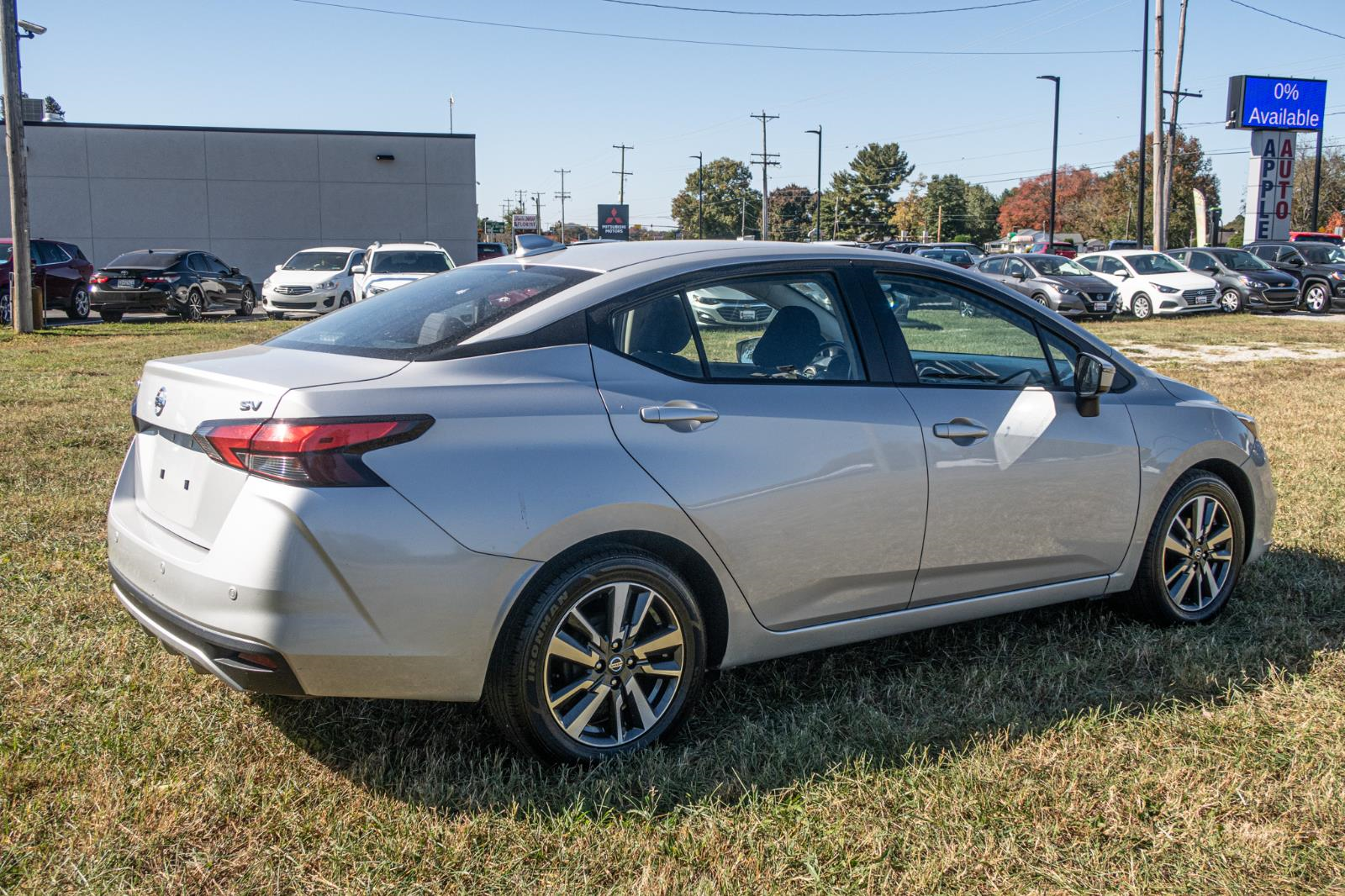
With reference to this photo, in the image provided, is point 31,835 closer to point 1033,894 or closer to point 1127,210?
point 1033,894

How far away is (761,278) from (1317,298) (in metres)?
28.2

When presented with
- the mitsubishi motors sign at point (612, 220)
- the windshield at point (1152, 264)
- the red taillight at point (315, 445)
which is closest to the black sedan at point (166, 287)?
the windshield at point (1152, 264)

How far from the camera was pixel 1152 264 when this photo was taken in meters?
26.6

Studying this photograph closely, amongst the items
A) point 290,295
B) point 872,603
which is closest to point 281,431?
point 872,603

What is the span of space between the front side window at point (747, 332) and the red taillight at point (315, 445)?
801 millimetres

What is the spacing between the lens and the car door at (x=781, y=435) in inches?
130

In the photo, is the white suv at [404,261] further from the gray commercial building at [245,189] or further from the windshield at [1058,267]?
the gray commercial building at [245,189]

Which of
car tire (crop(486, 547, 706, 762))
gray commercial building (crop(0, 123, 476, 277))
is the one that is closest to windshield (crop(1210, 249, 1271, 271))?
gray commercial building (crop(0, 123, 476, 277))

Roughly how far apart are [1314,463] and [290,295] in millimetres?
20119

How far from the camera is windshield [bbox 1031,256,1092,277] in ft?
83.0

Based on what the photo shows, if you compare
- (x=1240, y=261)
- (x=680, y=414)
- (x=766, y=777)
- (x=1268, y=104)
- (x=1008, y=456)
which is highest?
(x=1268, y=104)

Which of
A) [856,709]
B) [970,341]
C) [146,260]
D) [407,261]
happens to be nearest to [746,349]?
[970,341]

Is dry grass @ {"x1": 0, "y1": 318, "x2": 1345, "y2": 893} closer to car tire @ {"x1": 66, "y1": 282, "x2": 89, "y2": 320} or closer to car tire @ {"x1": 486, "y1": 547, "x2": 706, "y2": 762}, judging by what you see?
car tire @ {"x1": 486, "y1": 547, "x2": 706, "y2": 762}

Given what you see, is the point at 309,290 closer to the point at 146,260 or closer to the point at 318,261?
the point at 318,261
